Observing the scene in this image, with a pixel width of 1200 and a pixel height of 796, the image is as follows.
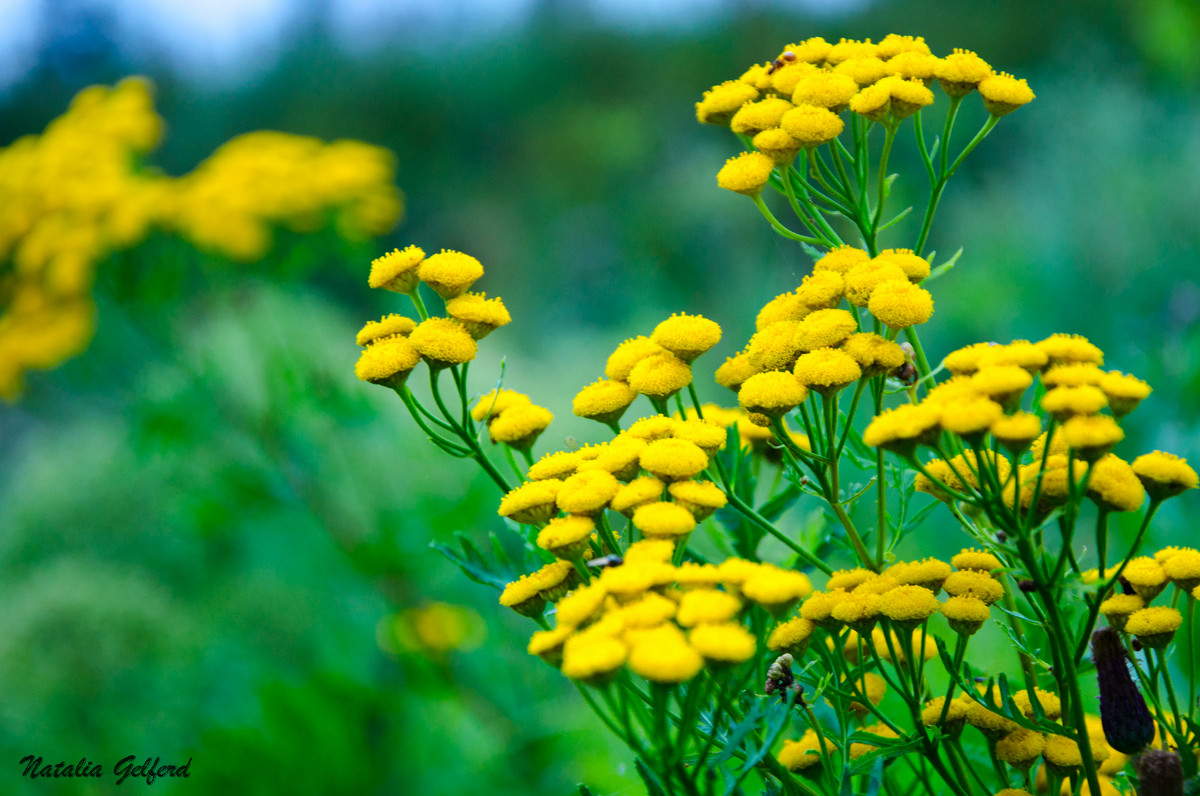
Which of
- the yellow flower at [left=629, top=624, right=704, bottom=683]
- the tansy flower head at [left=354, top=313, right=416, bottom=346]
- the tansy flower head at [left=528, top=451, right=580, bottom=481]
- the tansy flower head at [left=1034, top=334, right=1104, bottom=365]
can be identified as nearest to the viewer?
the yellow flower at [left=629, top=624, right=704, bottom=683]

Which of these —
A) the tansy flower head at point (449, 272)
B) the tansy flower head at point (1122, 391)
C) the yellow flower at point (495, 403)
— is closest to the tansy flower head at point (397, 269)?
the tansy flower head at point (449, 272)

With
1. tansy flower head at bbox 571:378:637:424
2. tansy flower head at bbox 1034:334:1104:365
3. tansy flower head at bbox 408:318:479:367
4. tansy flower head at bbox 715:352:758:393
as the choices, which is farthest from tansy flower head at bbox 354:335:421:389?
tansy flower head at bbox 1034:334:1104:365

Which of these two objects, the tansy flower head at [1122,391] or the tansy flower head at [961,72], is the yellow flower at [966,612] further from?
the tansy flower head at [961,72]

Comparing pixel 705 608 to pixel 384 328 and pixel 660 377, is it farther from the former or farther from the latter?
pixel 384 328

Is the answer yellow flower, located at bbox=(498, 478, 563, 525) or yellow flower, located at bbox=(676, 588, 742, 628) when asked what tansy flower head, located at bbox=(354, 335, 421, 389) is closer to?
yellow flower, located at bbox=(498, 478, 563, 525)

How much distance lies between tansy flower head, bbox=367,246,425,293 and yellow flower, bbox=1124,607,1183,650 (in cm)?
62

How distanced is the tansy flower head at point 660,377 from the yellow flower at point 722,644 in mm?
240

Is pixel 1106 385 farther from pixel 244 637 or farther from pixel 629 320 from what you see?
pixel 629 320

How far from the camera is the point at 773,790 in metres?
0.58

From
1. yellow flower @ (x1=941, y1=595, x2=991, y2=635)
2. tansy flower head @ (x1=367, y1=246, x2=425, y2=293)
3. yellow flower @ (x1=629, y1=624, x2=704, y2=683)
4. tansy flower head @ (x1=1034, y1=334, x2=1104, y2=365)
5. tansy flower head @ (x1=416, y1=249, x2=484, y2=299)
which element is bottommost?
yellow flower @ (x1=629, y1=624, x2=704, y2=683)

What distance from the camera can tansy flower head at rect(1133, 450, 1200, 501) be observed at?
1.78ft

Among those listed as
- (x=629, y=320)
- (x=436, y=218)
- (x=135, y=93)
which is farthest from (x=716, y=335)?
(x=436, y=218)

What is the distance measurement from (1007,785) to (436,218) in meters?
7.11

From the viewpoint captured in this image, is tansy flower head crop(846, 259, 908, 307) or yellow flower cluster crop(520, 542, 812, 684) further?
tansy flower head crop(846, 259, 908, 307)
